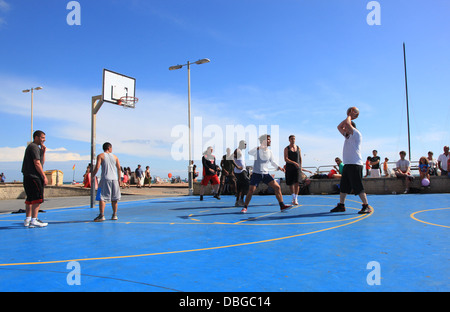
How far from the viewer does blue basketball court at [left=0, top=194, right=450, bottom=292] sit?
3.07m

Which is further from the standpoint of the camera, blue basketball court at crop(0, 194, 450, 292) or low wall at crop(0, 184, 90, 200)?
low wall at crop(0, 184, 90, 200)

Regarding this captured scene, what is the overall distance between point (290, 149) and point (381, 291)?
281 inches

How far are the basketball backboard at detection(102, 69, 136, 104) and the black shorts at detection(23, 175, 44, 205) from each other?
5.25 m

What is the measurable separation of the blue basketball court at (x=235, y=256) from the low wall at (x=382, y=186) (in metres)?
7.98

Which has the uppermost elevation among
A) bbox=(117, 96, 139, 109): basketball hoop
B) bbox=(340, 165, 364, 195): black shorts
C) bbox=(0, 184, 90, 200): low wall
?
bbox=(117, 96, 139, 109): basketball hoop

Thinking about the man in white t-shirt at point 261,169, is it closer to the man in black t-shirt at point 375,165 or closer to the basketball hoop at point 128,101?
the basketball hoop at point 128,101

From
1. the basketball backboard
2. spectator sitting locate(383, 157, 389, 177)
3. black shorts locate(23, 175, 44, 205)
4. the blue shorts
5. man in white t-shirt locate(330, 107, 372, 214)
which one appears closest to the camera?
black shorts locate(23, 175, 44, 205)

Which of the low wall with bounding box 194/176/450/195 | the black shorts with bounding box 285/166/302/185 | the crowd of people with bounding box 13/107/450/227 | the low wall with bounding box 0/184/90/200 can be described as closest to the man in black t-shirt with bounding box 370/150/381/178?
the low wall with bounding box 194/176/450/195

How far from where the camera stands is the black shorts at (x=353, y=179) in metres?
7.52

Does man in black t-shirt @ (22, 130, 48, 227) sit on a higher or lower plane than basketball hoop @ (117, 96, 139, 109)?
lower

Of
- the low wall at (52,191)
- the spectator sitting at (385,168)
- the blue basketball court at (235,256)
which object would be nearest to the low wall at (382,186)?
the spectator sitting at (385,168)

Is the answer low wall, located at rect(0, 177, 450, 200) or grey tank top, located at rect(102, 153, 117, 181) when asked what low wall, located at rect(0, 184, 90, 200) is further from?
grey tank top, located at rect(102, 153, 117, 181)
